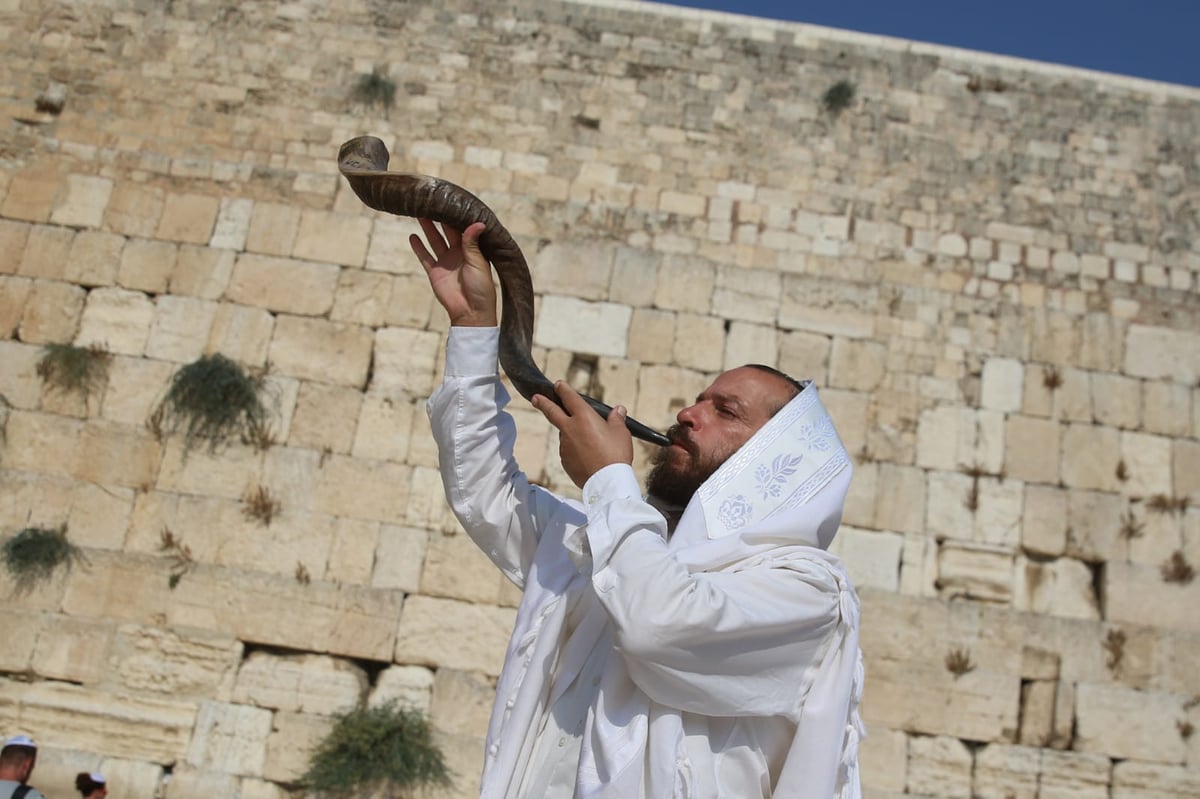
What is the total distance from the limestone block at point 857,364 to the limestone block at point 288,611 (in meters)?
3.16

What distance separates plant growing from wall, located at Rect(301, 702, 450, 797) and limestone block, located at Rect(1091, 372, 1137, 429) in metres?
4.76

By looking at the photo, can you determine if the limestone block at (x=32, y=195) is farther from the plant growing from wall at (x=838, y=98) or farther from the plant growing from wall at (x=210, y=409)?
the plant growing from wall at (x=838, y=98)

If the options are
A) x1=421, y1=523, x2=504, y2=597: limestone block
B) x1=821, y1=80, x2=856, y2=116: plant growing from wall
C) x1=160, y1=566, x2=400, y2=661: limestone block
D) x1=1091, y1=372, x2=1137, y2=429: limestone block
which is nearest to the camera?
x1=160, y1=566, x2=400, y2=661: limestone block

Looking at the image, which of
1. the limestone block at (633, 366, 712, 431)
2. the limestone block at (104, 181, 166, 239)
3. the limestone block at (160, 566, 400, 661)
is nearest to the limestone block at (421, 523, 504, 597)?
the limestone block at (160, 566, 400, 661)

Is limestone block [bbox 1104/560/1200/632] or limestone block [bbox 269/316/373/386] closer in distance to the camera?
limestone block [bbox 1104/560/1200/632]

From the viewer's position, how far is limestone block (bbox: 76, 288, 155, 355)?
7.48 meters

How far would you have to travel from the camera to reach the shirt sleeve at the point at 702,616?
2.13 m

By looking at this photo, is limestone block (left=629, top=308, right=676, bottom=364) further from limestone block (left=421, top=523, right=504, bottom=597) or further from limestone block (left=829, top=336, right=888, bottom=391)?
limestone block (left=421, top=523, right=504, bottom=597)

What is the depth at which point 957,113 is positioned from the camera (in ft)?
27.6

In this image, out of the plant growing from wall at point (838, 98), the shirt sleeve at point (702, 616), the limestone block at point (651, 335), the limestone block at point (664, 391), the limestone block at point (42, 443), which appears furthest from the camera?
the plant growing from wall at point (838, 98)

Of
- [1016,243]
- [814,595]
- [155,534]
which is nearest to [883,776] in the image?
[1016,243]

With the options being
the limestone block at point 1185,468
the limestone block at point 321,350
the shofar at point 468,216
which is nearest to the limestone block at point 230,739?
the limestone block at point 321,350

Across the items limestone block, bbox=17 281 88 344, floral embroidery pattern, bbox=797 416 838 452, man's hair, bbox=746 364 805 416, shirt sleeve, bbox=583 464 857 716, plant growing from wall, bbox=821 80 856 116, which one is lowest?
shirt sleeve, bbox=583 464 857 716

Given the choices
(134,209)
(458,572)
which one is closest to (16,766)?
(458,572)
